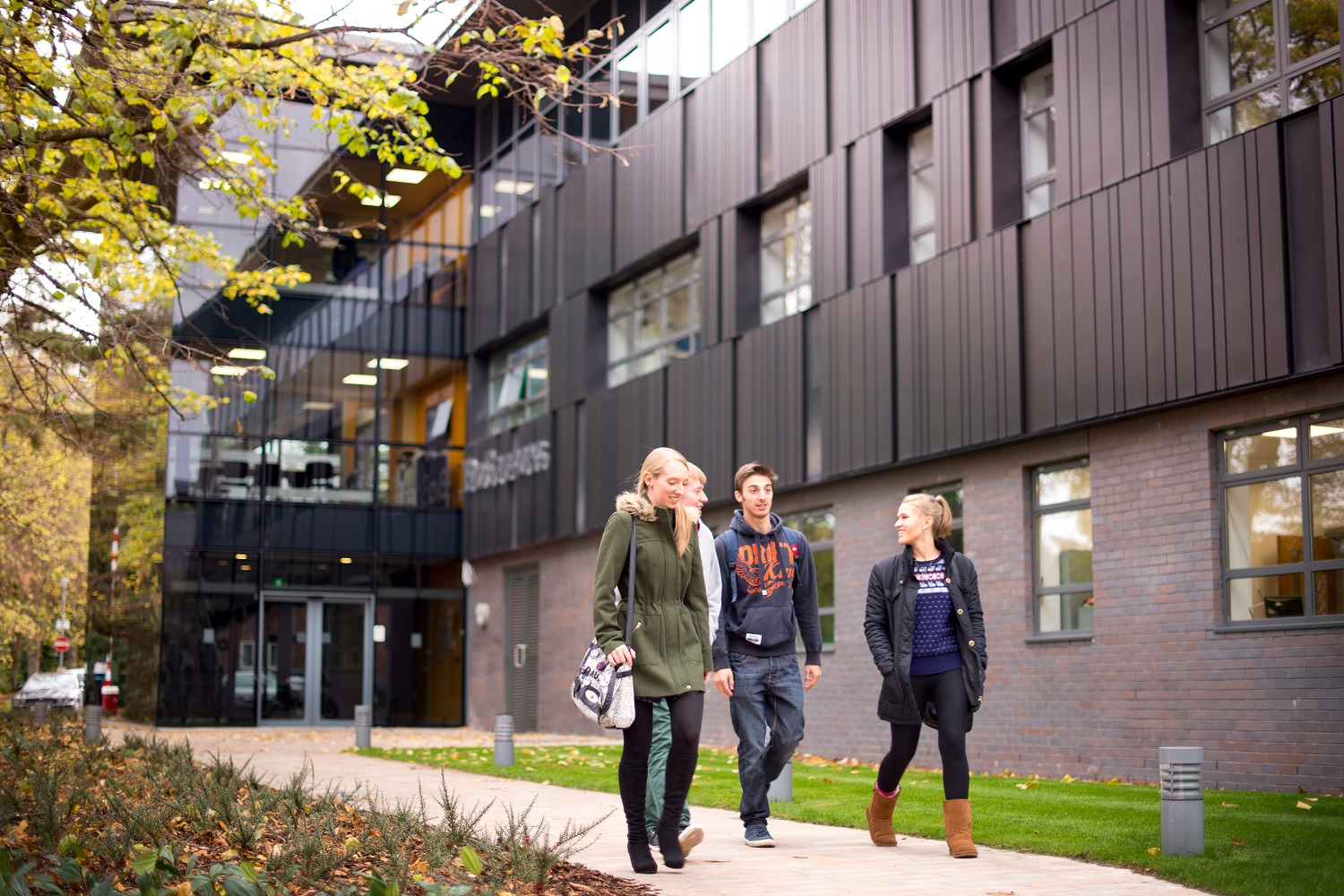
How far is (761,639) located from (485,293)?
2221cm

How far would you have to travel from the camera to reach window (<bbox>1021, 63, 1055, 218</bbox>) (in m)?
15.3

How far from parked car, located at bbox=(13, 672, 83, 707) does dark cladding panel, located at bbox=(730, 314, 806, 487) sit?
2145 centimetres

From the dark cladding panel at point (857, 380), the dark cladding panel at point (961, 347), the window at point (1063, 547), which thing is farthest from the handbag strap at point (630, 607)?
the dark cladding panel at point (857, 380)

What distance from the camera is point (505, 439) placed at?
1091 inches

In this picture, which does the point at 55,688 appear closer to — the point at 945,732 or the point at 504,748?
the point at 504,748

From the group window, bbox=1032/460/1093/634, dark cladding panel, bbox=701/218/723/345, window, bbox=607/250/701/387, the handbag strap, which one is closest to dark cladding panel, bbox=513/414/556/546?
window, bbox=607/250/701/387

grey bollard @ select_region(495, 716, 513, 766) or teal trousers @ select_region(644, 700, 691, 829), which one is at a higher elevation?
teal trousers @ select_region(644, 700, 691, 829)

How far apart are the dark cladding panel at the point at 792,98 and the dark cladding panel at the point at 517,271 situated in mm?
8475

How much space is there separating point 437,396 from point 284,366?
3.20 m

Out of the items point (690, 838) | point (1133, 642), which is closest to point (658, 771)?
point (690, 838)

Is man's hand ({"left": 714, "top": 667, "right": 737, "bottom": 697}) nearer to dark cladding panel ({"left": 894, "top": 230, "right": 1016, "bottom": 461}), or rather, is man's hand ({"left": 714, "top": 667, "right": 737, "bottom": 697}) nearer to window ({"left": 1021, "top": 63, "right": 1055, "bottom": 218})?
dark cladding panel ({"left": 894, "top": 230, "right": 1016, "bottom": 461})

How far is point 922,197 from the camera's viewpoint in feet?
56.3

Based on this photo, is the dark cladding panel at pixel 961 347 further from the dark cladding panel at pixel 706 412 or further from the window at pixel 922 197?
the dark cladding panel at pixel 706 412

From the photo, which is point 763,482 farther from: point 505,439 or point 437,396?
point 437,396
